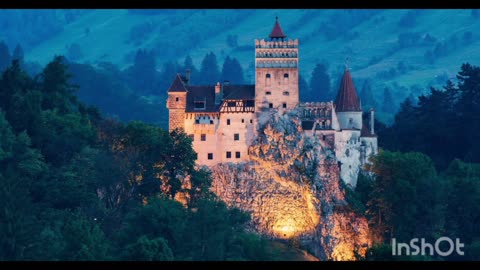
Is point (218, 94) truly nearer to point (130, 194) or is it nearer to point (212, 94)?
point (212, 94)

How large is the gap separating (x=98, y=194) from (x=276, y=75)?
36.2 feet

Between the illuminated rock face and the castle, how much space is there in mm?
607

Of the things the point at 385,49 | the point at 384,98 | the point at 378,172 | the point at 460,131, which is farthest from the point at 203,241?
the point at 385,49

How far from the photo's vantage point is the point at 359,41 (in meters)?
197

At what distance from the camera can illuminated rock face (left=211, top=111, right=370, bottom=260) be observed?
242 feet

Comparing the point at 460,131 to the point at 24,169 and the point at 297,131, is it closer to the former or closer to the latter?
the point at 297,131

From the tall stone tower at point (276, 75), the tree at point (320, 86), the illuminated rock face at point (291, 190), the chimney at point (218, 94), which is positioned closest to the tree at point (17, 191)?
the chimney at point (218, 94)

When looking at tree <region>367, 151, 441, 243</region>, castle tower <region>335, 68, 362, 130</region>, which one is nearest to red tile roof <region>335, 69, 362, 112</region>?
castle tower <region>335, 68, 362, 130</region>

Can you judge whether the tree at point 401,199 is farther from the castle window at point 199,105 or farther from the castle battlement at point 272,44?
the castle window at point 199,105

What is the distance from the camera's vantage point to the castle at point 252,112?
240 feet

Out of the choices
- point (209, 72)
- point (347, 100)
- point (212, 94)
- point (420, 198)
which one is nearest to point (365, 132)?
point (347, 100)

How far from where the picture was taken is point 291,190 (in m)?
74.6

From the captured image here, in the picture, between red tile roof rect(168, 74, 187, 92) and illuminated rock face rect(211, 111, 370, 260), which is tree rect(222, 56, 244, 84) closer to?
red tile roof rect(168, 74, 187, 92)

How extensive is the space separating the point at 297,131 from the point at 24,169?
14091 millimetres
